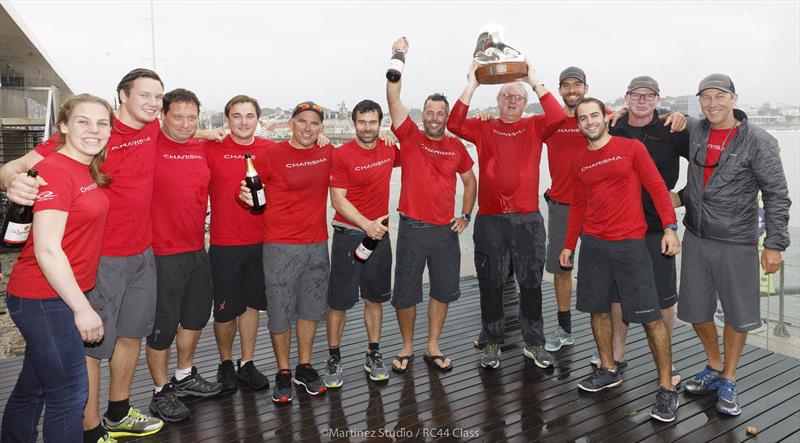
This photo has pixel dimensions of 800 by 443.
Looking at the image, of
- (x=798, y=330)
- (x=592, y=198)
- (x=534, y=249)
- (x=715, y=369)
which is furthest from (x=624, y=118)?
(x=798, y=330)

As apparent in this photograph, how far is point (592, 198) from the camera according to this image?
10.6 feet

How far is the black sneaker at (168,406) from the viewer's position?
119 inches

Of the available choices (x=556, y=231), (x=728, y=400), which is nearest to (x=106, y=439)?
(x=556, y=231)

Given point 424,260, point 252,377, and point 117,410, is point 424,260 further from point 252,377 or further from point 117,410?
point 117,410

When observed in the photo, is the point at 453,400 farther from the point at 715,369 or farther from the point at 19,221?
the point at 19,221

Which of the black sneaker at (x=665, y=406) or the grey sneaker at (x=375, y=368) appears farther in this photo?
the grey sneaker at (x=375, y=368)

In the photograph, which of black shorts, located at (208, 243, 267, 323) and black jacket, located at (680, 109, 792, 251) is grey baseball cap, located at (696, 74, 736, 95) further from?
black shorts, located at (208, 243, 267, 323)

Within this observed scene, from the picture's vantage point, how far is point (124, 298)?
277 centimetres

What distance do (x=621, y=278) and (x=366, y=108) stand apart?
190cm

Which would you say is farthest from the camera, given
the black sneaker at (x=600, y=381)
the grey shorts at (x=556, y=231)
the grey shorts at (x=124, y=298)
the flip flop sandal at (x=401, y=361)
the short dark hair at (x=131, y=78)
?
the grey shorts at (x=556, y=231)

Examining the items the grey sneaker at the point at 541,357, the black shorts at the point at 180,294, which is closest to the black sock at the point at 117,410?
the black shorts at the point at 180,294

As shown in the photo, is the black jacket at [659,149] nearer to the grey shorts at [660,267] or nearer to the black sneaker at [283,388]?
the grey shorts at [660,267]

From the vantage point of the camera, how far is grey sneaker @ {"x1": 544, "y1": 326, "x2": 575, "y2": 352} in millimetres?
4105

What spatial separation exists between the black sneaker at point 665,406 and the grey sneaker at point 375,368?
5.45 feet
